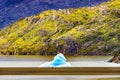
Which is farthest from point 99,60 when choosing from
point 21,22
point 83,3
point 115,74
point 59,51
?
point 115,74

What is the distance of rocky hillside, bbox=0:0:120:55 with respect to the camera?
8.03 metres

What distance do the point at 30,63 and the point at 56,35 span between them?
1033 mm

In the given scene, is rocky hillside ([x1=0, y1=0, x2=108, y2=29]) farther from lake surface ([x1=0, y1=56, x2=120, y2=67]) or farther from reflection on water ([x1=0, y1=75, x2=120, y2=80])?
reflection on water ([x1=0, y1=75, x2=120, y2=80])

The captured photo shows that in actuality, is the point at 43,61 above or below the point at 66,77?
below

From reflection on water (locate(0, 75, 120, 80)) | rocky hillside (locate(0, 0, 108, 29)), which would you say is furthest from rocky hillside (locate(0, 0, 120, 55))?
reflection on water (locate(0, 75, 120, 80))

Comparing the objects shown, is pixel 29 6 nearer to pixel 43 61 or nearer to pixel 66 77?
pixel 43 61

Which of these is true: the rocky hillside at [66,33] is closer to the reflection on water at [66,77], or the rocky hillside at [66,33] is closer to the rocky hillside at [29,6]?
the rocky hillside at [29,6]

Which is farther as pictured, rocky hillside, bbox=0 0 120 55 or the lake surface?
rocky hillside, bbox=0 0 120 55

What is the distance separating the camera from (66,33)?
8336 millimetres

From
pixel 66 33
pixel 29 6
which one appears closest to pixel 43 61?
pixel 66 33

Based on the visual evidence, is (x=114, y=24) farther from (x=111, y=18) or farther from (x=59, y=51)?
(x=59, y=51)

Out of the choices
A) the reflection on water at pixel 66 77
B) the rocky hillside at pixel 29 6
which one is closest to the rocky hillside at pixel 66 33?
the rocky hillside at pixel 29 6

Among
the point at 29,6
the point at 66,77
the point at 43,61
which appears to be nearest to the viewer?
the point at 66,77

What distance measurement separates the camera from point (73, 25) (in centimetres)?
873
